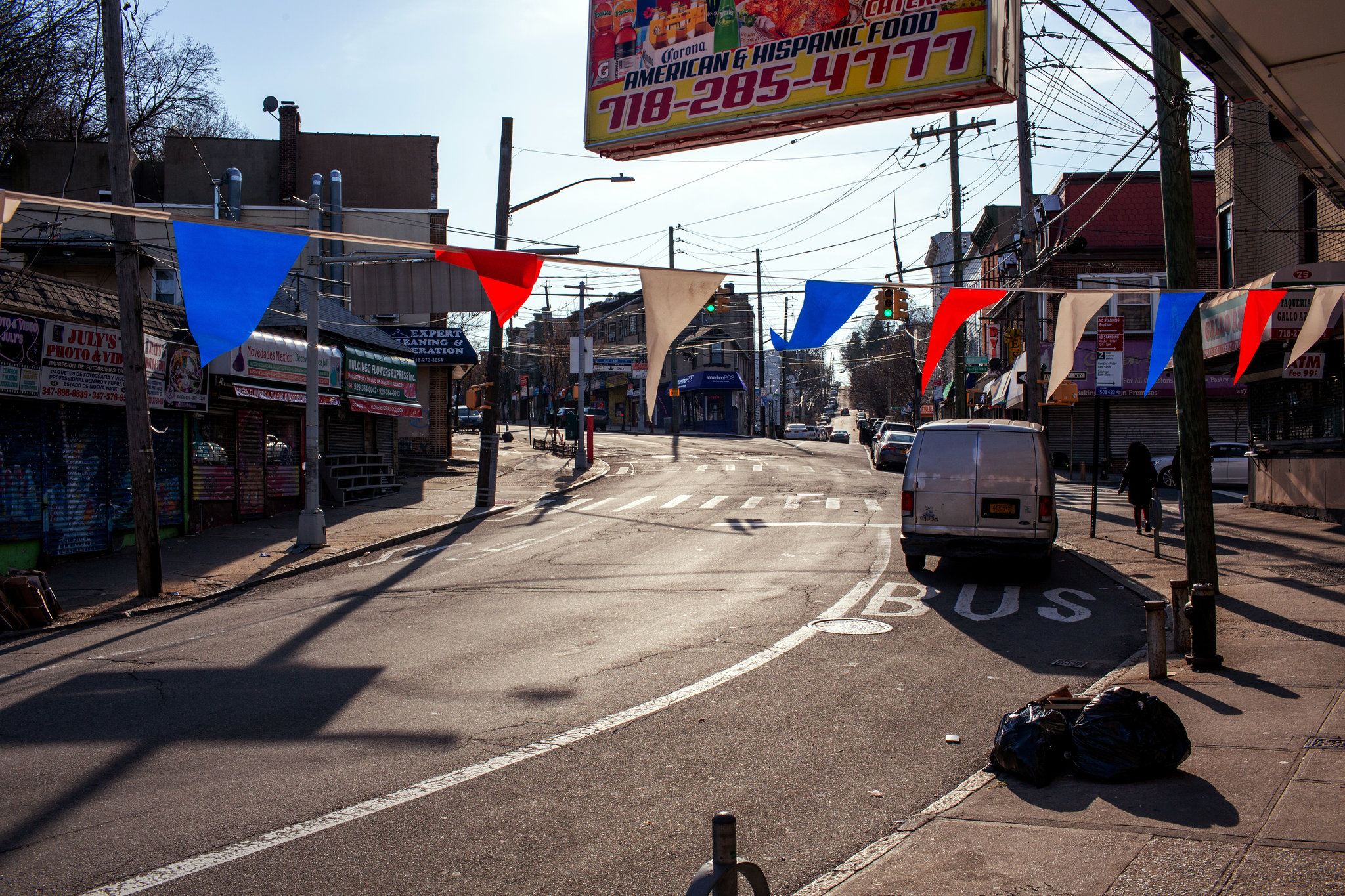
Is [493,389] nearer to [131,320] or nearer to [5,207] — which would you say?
[131,320]

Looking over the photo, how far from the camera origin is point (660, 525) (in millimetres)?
19641

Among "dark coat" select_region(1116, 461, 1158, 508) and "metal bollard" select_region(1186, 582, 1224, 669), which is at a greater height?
"dark coat" select_region(1116, 461, 1158, 508)

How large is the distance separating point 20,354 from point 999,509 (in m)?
14.4

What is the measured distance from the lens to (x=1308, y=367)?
55.6 ft

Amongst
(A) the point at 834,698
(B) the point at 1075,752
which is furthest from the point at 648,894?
(A) the point at 834,698

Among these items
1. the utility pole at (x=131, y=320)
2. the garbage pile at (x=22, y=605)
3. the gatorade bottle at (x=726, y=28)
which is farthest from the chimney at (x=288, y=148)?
the gatorade bottle at (x=726, y=28)

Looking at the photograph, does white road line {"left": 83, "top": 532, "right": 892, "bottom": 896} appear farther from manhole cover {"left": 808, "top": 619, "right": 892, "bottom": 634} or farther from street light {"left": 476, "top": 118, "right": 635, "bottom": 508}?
street light {"left": 476, "top": 118, "right": 635, "bottom": 508}

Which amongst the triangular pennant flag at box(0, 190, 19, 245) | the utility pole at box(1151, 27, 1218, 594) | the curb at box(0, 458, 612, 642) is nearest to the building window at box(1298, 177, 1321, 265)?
the utility pole at box(1151, 27, 1218, 594)

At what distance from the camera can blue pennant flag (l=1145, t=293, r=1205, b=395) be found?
9.17 meters

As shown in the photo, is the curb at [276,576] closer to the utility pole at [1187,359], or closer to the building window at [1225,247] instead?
the utility pole at [1187,359]

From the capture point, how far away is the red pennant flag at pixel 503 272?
7.95 m

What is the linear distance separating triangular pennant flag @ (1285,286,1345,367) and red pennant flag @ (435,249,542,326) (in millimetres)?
8545

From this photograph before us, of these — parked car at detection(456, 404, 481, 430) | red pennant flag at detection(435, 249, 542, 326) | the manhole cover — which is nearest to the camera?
red pennant flag at detection(435, 249, 542, 326)

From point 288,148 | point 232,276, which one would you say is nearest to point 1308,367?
point 232,276
